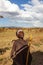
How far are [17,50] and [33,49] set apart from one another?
33.6 feet

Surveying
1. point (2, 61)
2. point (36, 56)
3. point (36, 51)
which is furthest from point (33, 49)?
point (2, 61)

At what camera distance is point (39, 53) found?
17375mm

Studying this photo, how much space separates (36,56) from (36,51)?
1.70 metres

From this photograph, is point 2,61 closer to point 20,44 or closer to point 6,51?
point 6,51

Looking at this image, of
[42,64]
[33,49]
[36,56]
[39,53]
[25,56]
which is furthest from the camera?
[33,49]

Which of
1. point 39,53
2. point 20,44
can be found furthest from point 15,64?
point 39,53

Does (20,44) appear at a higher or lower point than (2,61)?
higher

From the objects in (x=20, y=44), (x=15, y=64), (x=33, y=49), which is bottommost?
(x=33, y=49)

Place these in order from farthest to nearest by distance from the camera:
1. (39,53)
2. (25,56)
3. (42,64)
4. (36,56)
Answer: (39,53)
(36,56)
(42,64)
(25,56)

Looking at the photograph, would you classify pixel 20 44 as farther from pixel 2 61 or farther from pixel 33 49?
pixel 33 49

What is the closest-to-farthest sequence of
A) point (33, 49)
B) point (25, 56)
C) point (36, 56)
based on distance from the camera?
point (25, 56), point (36, 56), point (33, 49)

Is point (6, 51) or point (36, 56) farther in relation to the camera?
point (6, 51)

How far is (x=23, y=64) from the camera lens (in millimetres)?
8656

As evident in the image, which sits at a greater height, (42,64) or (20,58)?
(20,58)
